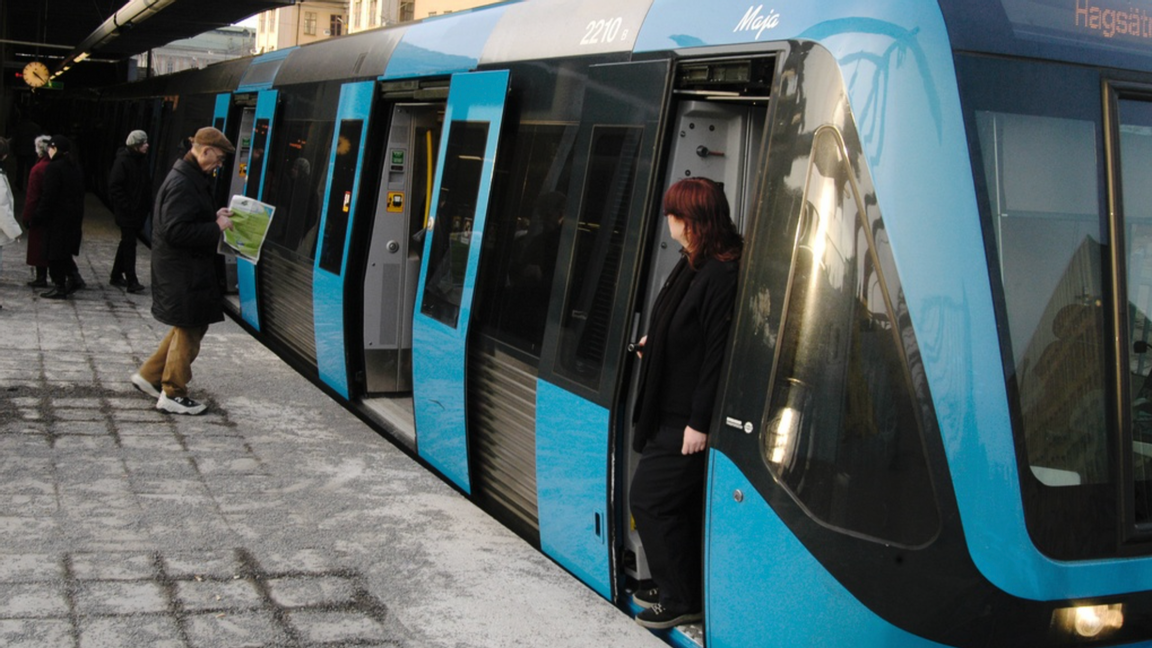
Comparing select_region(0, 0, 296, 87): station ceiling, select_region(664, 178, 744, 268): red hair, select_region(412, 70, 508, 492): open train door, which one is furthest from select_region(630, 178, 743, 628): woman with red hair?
select_region(0, 0, 296, 87): station ceiling

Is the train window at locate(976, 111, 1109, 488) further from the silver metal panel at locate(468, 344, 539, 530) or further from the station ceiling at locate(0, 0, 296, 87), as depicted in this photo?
the station ceiling at locate(0, 0, 296, 87)

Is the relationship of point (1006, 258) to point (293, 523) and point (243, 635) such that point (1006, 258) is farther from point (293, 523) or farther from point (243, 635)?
point (293, 523)

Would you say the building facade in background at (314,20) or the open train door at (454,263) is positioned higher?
the building facade in background at (314,20)

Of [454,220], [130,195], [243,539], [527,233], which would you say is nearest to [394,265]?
[454,220]

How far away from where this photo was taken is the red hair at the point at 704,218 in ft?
13.8

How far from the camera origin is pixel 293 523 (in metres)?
5.85

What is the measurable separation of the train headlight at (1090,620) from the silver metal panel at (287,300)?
21.3ft

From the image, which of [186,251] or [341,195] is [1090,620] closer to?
[186,251]

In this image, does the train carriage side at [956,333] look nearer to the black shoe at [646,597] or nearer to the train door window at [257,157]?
the black shoe at [646,597]

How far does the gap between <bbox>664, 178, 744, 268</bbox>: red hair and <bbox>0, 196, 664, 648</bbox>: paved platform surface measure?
4.88 ft

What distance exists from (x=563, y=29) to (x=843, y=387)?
2.57 meters

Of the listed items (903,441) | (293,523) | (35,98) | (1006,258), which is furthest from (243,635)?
(35,98)

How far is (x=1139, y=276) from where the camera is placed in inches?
151

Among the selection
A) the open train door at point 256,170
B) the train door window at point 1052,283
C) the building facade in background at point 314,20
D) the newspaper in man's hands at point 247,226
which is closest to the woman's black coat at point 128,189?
the open train door at point 256,170
